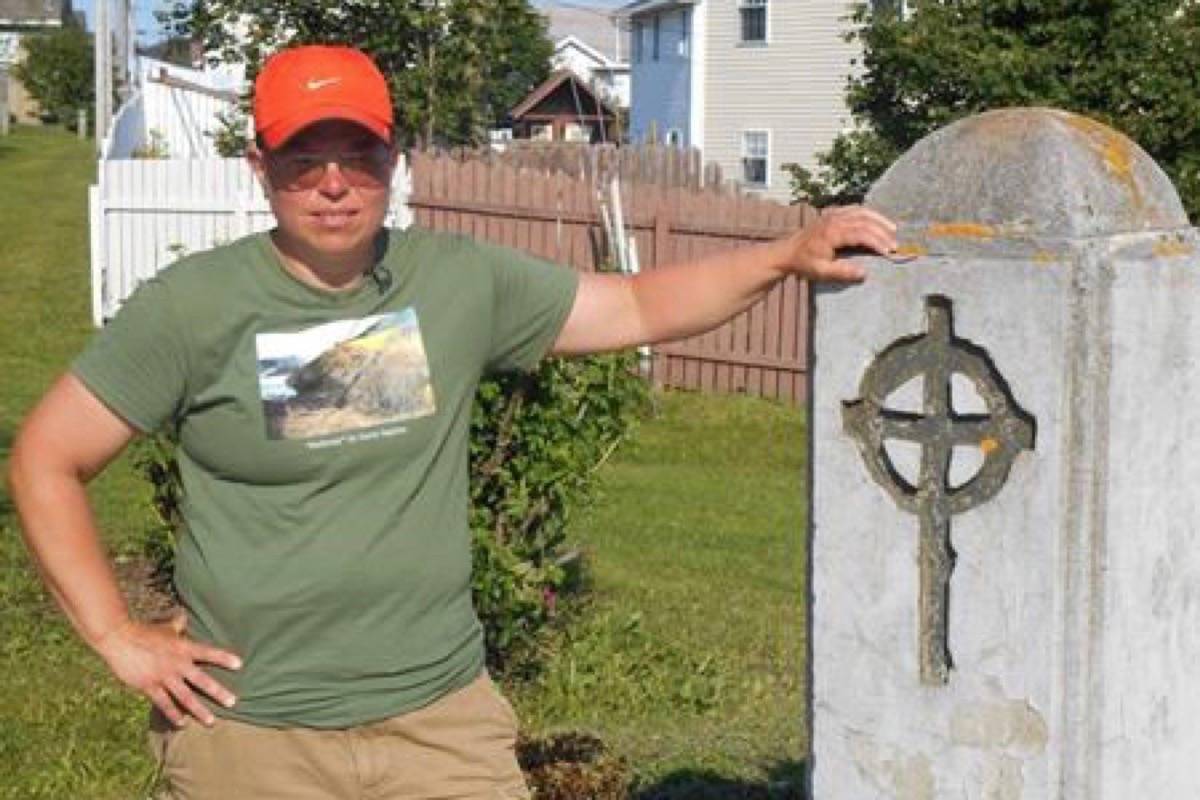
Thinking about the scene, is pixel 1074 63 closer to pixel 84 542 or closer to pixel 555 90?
pixel 84 542

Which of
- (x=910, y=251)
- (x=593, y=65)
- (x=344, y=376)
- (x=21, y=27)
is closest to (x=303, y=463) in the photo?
(x=344, y=376)

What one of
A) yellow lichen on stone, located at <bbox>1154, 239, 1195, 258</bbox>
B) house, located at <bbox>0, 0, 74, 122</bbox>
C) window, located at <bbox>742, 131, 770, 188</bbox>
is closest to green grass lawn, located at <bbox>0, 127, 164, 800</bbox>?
yellow lichen on stone, located at <bbox>1154, 239, 1195, 258</bbox>

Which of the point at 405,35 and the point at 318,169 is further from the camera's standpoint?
the point at 405,35

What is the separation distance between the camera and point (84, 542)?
3.26 meters

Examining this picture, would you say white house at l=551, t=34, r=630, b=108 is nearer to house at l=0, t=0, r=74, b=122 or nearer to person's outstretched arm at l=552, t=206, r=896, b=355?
house at l=0, t=0, r=74, b=122

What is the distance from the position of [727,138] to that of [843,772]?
3164 cm

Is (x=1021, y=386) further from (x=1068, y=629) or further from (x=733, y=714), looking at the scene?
(x=733, y=714)

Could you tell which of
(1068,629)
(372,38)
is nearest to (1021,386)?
(1068,629)

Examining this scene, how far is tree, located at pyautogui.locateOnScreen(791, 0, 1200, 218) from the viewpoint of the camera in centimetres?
1531

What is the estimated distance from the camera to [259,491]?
325 centimetres

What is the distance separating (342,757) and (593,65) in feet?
199

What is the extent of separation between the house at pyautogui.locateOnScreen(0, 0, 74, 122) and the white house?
19473 mm

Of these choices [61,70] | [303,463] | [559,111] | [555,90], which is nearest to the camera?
[303,463]

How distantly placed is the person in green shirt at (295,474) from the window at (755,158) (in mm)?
30886
